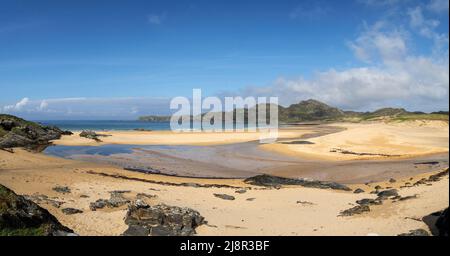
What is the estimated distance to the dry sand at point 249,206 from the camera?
14523mm

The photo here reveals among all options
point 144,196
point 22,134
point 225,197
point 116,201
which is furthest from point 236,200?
point 22,134

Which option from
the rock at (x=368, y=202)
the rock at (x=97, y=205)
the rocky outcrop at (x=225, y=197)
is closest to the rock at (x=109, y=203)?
the rock at (x=97, y=205)

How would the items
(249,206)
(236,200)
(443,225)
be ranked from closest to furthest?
(443,225) < (249,206) < (236,200)

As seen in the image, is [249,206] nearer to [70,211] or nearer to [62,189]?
[70,211]

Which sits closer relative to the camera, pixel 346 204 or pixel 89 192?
pixel 346 204

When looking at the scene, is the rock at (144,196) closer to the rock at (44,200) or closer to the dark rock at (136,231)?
the rock at (44,200)

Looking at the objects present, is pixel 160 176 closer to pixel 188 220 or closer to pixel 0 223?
pixel 188 220

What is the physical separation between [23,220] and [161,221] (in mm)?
4436

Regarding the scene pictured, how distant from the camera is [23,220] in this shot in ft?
38.3

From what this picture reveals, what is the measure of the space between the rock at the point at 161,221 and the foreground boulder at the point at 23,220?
2.42 meters

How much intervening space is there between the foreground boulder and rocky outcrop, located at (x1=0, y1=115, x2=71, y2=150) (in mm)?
35209

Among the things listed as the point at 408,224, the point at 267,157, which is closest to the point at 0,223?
the point at 408,224
